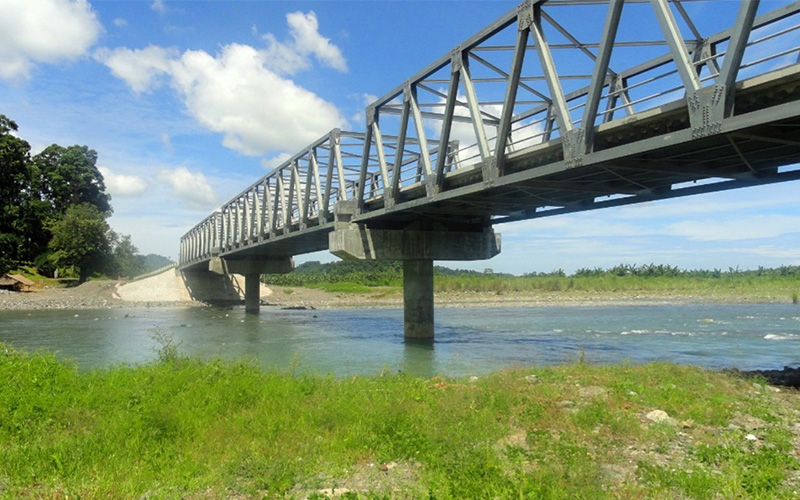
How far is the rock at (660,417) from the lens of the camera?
378 inches

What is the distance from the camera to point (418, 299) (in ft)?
→ 102

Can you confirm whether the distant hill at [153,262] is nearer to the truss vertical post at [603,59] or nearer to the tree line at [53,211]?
the tree line at [53,211]

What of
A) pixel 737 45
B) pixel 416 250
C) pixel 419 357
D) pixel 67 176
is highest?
pixel 67 176

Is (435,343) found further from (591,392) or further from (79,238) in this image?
(79,238)

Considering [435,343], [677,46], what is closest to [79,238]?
[435,343]

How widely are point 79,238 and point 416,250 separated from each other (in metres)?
68.3

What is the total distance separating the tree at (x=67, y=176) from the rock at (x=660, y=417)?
325ft

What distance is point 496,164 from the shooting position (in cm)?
1747

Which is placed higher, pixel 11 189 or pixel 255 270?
pixel 11 189

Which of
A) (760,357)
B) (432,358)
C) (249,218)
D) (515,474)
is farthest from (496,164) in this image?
(249,218)

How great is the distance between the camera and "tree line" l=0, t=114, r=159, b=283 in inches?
3054

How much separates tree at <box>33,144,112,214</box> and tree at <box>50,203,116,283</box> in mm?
8415

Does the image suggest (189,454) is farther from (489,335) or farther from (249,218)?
(249,218)

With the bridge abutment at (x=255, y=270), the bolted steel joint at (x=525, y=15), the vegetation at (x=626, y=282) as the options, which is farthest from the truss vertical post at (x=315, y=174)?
the vegetation at (x=626, y=282)
